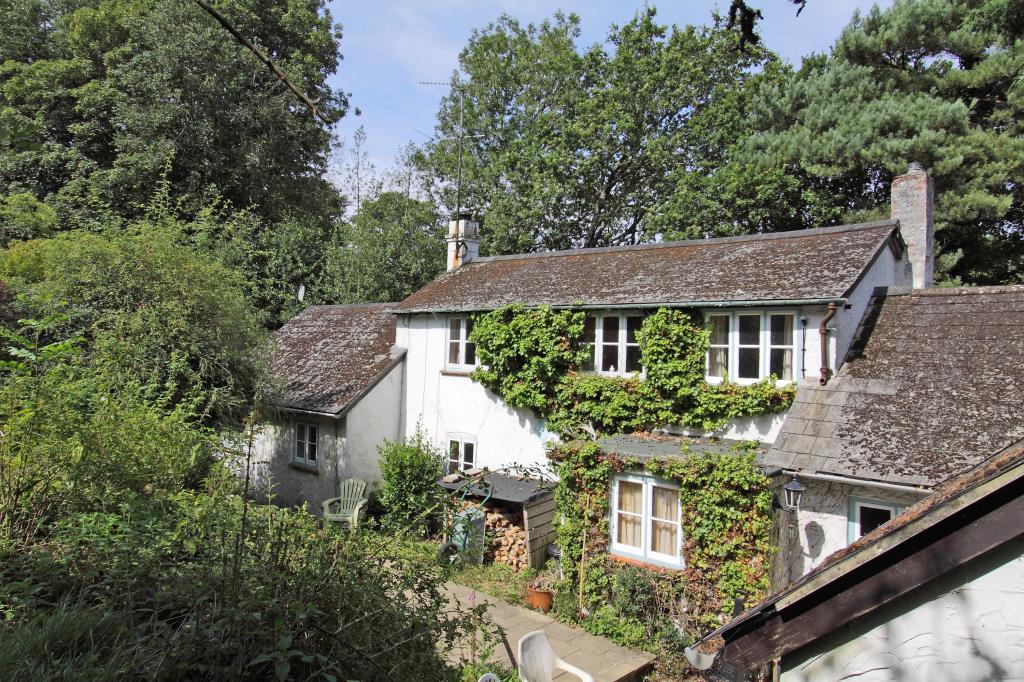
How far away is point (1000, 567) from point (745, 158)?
79.3ft

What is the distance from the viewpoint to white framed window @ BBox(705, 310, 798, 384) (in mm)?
11398

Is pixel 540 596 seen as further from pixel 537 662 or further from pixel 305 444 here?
pixel 305 444

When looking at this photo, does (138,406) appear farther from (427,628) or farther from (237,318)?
(427,628)

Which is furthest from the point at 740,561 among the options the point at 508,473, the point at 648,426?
the point at 508,473

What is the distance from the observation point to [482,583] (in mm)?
12484

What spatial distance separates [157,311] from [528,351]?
25.3 feet

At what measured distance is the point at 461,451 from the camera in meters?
16.0

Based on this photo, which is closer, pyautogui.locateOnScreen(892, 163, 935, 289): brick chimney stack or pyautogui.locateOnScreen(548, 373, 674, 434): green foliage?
pyautogui.locateOnScreen(548, 373, 674, 434): green foliage

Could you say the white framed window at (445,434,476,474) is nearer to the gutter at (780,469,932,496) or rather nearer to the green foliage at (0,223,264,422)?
the green foliage at (0,223,264,422)

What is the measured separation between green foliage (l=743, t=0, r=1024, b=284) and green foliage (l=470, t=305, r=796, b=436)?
43.8 ft

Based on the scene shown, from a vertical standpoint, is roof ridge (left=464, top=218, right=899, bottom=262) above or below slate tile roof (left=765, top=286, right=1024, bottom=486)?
above

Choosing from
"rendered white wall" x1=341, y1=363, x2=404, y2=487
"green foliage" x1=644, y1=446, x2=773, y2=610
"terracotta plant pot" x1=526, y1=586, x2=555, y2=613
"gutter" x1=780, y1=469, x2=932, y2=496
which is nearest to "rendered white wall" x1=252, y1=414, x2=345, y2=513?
"rendered white wall" x1=341, y1=363, x2=404, y2=487

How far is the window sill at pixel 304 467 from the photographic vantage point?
55.5ft

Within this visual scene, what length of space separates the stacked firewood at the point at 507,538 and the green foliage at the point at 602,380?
230 cm
